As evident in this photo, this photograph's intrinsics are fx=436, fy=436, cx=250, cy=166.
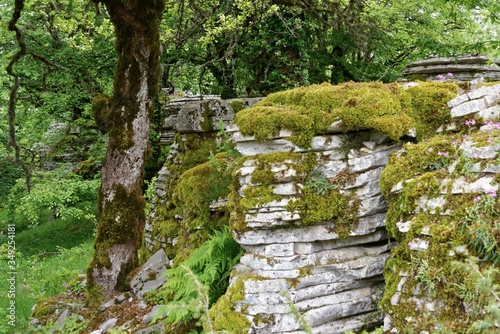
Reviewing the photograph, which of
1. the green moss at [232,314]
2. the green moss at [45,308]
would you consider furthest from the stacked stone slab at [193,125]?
the green moss at [232,314]

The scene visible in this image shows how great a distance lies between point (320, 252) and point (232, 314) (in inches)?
47.4

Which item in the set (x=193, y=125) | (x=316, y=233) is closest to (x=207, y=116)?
(x=193, y=125)

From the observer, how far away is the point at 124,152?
7516mm

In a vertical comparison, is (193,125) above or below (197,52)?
below

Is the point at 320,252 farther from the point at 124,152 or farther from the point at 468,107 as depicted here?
the point at 124,152

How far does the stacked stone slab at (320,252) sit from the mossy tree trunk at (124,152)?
10.3 feet

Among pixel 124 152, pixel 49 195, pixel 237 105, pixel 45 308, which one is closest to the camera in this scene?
pixel 124 152

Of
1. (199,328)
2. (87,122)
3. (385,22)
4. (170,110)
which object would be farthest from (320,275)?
(87,122)

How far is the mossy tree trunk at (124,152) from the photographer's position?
7559 millimetres

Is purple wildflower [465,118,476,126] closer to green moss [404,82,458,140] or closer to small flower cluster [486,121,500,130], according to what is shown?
small flower cluster [486,121,500,130]

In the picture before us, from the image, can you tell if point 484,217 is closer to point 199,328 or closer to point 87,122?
point 199,328

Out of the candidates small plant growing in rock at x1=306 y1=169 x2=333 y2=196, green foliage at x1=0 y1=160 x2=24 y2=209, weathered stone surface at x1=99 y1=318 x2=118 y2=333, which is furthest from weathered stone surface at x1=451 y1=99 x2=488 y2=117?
green foliage at x1=0 y1=160 x2=24 y2=209

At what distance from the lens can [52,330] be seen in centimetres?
707

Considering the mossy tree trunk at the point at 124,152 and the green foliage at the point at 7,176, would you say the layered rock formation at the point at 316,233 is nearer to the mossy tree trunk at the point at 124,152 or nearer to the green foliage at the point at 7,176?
the mossy tree trunk at the point at 124,152
